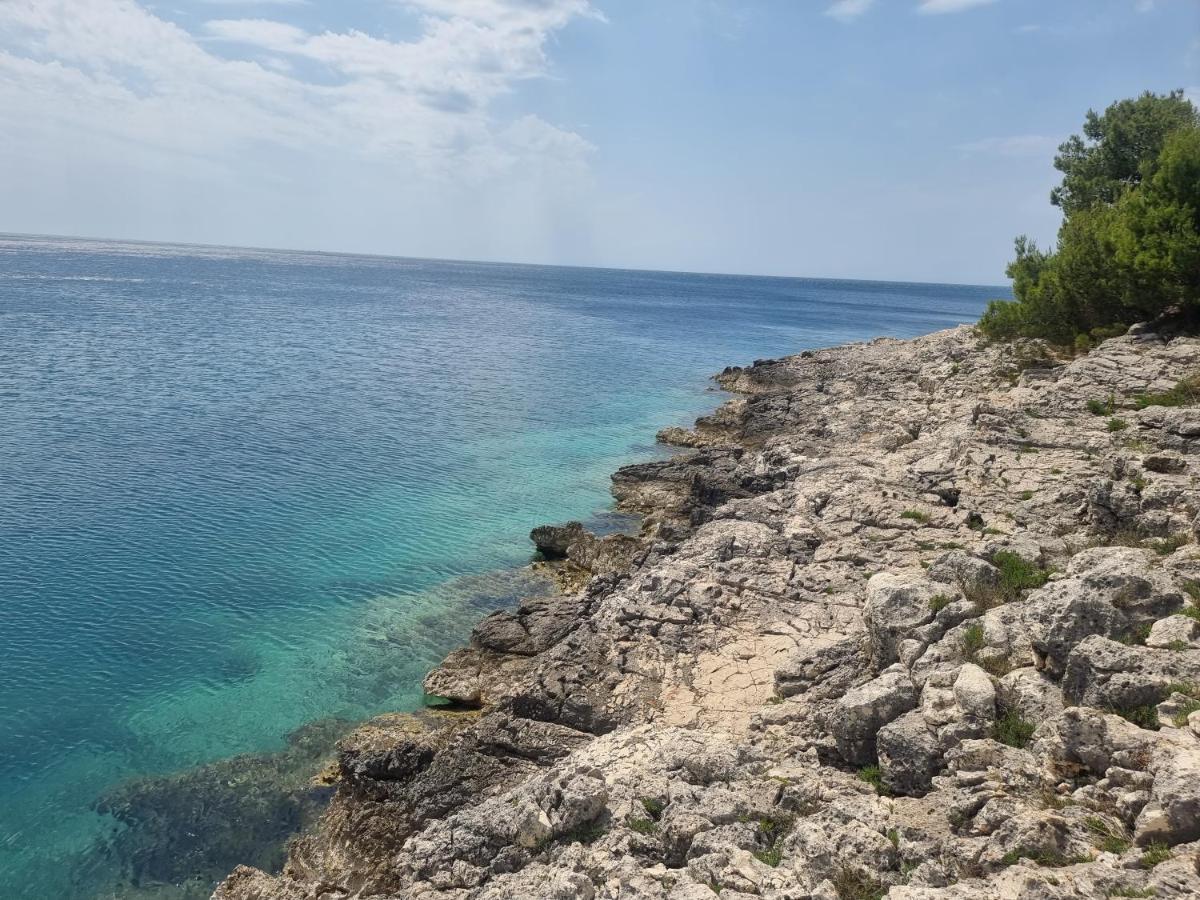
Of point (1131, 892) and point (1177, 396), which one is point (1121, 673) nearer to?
point (1131, 892)

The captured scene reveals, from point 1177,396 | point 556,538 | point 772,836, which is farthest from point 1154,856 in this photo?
point 556,538

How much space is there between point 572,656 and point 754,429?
101 feet

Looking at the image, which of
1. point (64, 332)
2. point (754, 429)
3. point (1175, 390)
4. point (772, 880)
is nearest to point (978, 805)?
point (772, 880)

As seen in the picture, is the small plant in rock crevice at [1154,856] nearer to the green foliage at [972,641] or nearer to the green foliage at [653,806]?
the green foliage at [972,641]

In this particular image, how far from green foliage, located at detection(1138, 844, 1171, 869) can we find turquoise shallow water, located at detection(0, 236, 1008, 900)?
1811cm

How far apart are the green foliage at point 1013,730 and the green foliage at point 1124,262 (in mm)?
26767

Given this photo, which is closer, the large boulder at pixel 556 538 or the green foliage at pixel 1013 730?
the green foliage at pixel 1013 730

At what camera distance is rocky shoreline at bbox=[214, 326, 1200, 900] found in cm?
1105

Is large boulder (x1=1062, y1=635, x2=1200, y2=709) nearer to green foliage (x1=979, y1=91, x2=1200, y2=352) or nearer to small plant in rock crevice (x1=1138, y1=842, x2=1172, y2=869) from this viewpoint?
small plant in rock crevice (x1=1138, y1=842, x2=1172, y2=869)

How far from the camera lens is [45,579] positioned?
2798cm

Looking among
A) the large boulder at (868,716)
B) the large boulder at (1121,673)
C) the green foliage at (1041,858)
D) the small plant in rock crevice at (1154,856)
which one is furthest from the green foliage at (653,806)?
the small plant in rock crevice at (1154,856)

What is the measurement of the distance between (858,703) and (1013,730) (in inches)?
99.1

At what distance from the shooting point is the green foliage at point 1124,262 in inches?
1252

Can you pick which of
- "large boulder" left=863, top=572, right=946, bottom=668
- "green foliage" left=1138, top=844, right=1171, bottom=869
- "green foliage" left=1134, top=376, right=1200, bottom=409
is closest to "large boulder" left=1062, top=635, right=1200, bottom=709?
"green foliage" left=1138, top=844, right=1171, bottom=869
